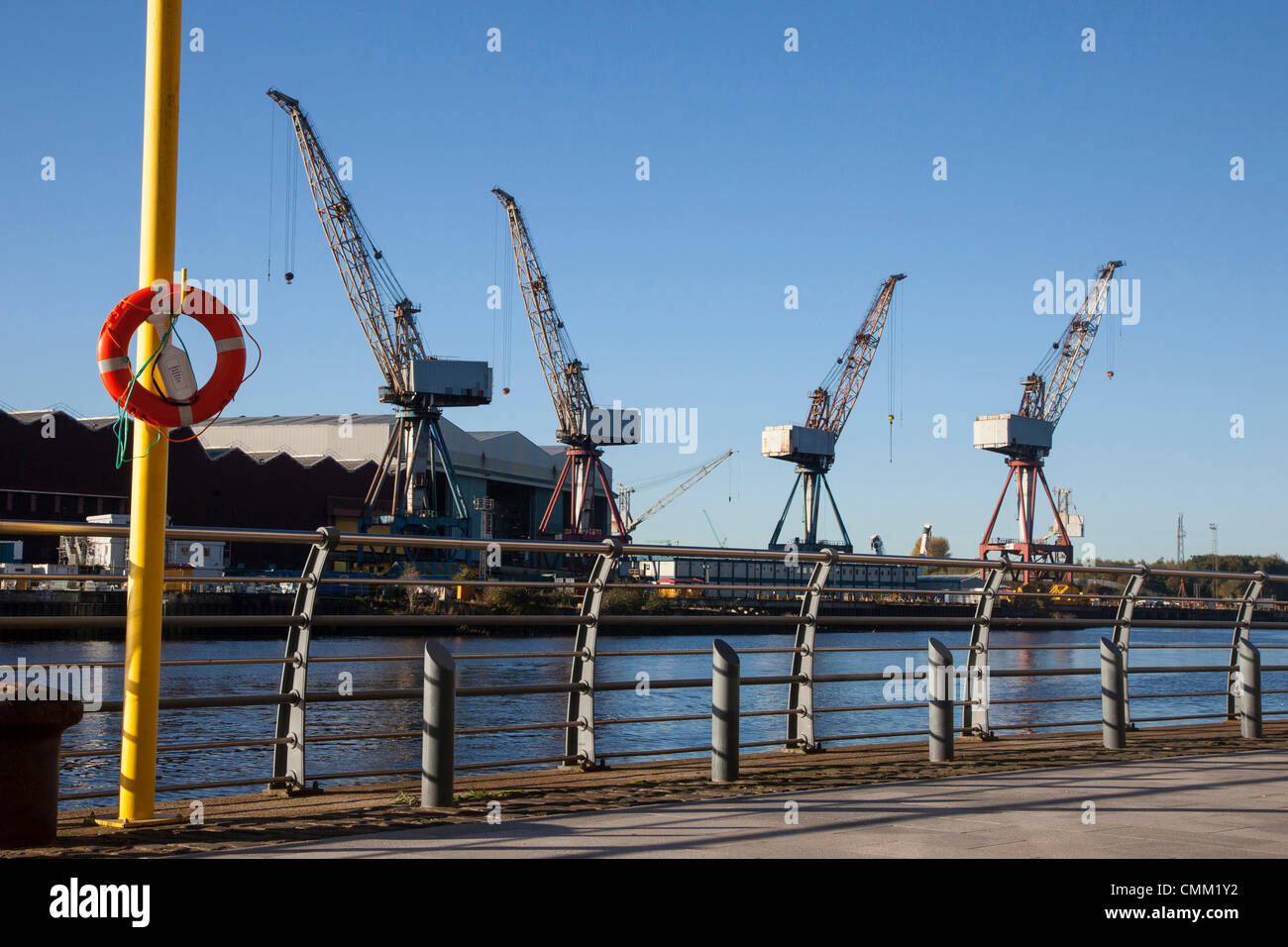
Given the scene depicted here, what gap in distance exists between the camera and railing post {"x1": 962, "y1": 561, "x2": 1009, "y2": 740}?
30.0 ft

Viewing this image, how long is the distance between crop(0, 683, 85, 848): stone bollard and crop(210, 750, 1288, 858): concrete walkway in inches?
31.6

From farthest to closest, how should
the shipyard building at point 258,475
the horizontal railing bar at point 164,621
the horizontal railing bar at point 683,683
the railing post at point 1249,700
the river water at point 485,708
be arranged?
the shipyard building at point 258,475, the river water at point 485,708, the railing post at point 1249,700, the horizontal railing bar at point 683,683, the horizontal railing bar at point 164,621

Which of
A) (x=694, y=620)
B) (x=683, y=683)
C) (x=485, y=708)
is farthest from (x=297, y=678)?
(x=485, y=708)

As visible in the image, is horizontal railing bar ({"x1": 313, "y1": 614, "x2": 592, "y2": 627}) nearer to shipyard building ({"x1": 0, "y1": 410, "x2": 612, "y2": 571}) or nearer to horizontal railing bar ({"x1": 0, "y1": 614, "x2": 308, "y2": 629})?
horizontal railing bar ({"x1": 0, "y1": 614, "x2": 308, "y2": 629})

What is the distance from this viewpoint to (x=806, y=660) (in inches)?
330

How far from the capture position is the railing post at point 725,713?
23.0 ft

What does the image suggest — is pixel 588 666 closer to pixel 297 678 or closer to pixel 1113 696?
pixel 297 678

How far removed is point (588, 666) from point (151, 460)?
2815mm

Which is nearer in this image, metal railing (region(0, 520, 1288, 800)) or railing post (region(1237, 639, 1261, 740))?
metal railing (region(0, 520, 1288, 800))

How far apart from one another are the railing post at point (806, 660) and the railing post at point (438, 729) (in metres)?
2.66

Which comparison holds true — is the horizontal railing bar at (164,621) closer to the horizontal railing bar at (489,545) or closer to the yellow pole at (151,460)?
the yellow pole at (151,460)

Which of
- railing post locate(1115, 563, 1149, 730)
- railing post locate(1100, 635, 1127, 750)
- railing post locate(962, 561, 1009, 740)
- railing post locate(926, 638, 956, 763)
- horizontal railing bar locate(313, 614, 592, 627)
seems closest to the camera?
horizontal railing bar locate(313, 614, 592, 627)

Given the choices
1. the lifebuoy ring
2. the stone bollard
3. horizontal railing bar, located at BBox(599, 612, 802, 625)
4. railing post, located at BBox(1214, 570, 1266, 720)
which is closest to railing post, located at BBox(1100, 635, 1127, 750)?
railing post, located at BBox(1214, 570, 1266, 720)

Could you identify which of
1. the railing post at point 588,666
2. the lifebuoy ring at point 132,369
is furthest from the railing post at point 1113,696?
the lifebuoy ring at point 132,369
